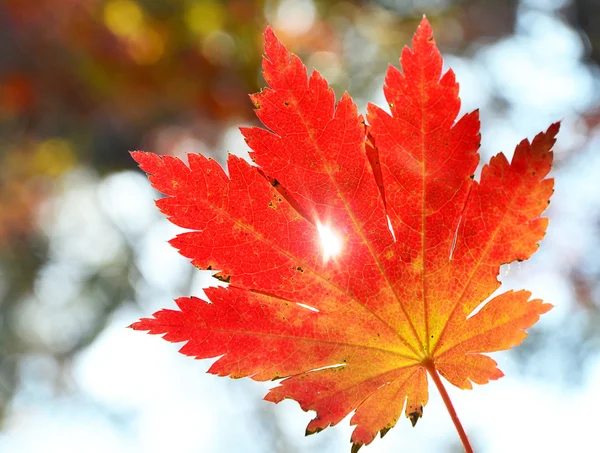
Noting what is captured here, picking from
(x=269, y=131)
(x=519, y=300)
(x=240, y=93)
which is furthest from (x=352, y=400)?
(x=240, y=93)

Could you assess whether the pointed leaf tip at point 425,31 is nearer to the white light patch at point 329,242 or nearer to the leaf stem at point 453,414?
the white light patch at point 329,242

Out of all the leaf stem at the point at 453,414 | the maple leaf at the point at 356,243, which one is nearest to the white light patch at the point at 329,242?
the maple leaf at the point at 356,243

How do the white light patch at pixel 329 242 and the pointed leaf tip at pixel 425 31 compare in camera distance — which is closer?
the pointed leaf tip at pixel 425 31

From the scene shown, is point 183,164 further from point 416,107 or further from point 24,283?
point 24,283

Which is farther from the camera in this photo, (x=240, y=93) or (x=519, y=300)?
(x=240, y=93)

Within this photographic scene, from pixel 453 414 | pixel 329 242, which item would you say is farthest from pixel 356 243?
pixel 453 414

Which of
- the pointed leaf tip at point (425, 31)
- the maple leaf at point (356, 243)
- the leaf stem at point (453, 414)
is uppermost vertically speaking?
the pointed leaf tip at point (425, 31)

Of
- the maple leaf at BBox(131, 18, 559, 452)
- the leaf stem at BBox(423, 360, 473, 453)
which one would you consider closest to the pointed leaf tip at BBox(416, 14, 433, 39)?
the maple leaf at BBox(131, 18, 559, 452)

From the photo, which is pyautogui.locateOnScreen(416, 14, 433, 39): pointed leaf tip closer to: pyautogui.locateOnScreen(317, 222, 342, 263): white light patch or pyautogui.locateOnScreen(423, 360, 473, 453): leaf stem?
pyautogui.locateOnScreen(317, 222, 342, 263): white light patch
